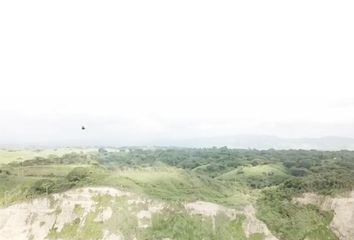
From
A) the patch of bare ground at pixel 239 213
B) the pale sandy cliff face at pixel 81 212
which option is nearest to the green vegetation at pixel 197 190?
the patch of bare ground at pixel 239 213

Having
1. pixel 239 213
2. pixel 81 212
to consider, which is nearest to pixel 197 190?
pixel 239 213

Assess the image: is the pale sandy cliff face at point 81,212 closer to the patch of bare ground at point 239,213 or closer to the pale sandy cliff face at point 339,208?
the patch of bare ground at point 239,213

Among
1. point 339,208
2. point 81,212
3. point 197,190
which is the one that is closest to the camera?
point 339,208

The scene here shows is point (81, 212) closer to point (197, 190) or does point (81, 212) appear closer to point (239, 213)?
point (197, 190)

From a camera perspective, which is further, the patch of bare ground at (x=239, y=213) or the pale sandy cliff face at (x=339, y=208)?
the patch of bare ground at (x=239, y=213)

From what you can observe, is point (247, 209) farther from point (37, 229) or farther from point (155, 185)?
point (37, 229)

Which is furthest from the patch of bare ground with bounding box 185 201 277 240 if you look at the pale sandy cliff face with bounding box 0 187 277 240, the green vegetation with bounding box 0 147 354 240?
the green vegetation with bounding box 0 147 354 240

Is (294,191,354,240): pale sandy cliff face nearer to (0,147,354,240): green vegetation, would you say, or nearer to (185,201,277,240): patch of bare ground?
(0,147,354,240): green vegetation
